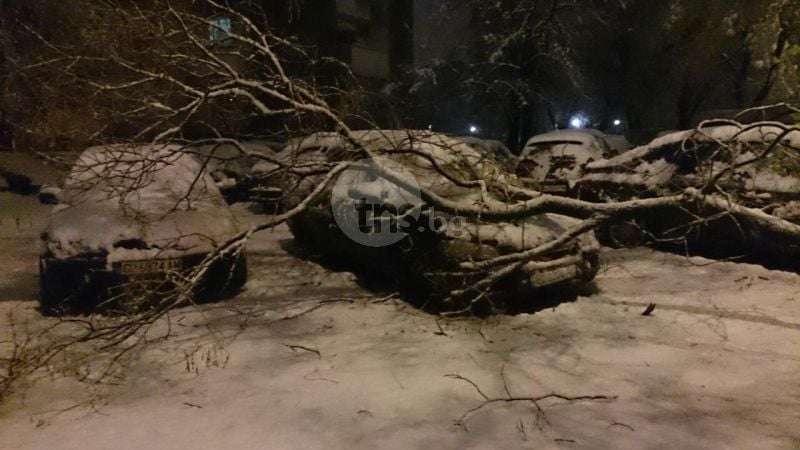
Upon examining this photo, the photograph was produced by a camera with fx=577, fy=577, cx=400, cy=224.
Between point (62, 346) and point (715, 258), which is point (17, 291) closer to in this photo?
point (62, 346)

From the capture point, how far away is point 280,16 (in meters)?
19.2

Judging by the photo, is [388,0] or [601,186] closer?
[601,186]

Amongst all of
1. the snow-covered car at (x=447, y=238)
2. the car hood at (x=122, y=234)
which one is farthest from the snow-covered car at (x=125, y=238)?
the snow-covered car at (x=447, y=238)

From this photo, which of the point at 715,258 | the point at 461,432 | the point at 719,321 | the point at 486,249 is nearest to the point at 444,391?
the point at 461,432

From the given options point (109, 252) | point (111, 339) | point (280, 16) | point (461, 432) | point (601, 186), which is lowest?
point (461, 432)

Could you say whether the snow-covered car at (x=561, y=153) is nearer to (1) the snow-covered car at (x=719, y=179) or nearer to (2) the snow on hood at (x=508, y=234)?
(1) the snow-covered car at (x=719, y=179)

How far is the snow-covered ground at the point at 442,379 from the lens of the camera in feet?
10.8

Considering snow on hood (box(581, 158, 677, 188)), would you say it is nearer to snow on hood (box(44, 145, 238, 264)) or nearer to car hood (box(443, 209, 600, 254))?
car hood (box(443, 209, 600, 254))

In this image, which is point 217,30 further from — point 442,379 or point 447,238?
point 442,379

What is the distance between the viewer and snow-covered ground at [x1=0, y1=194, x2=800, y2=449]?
129 inches

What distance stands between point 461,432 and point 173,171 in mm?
4126

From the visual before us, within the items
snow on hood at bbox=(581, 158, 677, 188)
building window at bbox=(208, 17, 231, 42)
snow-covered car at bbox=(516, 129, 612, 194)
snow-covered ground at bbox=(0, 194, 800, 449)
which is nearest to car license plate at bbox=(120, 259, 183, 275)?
snow-covered ground at bbox=(0, 194, 800, 449)

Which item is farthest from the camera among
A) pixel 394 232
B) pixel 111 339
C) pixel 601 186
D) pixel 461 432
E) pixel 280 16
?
pixel 280 16

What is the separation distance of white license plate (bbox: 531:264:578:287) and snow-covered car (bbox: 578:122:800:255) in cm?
103
